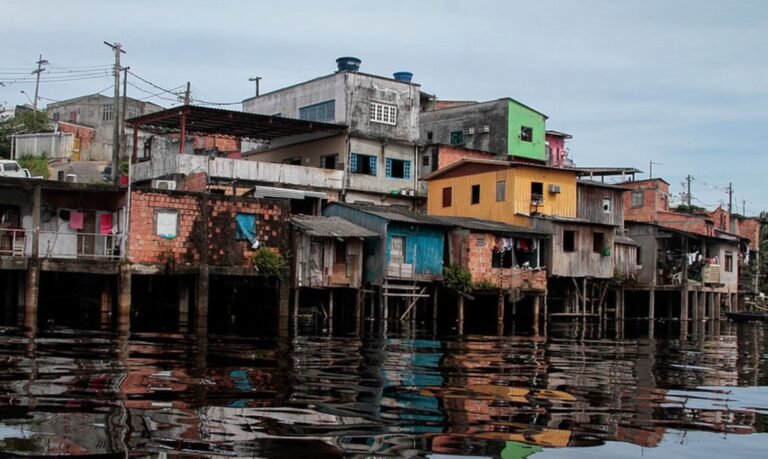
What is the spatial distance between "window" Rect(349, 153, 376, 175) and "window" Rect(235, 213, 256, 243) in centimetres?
1387

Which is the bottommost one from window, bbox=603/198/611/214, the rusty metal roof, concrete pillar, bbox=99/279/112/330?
concrete pillar, bbox=99/279/112/330

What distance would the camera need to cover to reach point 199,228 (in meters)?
33.1

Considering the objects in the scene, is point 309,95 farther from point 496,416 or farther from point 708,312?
point 496,416

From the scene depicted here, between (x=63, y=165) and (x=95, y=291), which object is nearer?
(x=95, y=291)

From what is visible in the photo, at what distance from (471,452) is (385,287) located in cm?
2740

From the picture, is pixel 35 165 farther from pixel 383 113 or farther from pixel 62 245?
pixel 62 245

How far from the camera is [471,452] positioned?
9.30 meters

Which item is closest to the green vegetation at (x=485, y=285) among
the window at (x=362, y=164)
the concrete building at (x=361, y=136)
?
the concrete building at (x=361, y=136)

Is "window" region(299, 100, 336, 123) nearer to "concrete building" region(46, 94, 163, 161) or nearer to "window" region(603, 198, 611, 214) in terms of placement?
"window" region(603, 198, 611, 214)

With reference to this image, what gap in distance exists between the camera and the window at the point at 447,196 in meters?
47.4

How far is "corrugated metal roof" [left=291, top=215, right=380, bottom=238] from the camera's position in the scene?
35.2 metres

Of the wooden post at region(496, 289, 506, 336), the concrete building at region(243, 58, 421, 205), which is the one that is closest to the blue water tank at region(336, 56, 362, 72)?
the concrete building at region(243, 58, 421, 205)

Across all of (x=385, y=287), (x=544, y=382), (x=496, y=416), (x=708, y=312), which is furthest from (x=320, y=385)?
(x=708, y=312)

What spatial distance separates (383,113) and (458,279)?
14.1 m
